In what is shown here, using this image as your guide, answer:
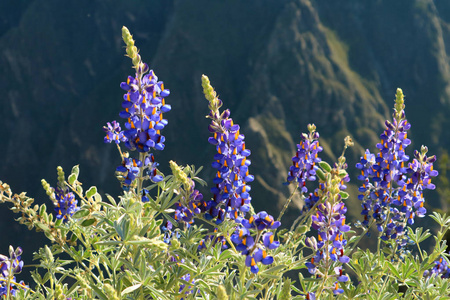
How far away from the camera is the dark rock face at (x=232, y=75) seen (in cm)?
5712

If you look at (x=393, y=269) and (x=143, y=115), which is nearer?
(x=143, y=115)

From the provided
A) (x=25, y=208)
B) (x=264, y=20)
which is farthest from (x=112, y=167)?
(x=25, y=208)

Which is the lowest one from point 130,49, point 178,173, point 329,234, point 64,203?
point 64,203

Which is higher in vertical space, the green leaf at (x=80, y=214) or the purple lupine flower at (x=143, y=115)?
the purple lupine flower at (x=143, y=115)

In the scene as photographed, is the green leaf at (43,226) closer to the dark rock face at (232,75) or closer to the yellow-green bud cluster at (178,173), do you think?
the yellow-green bud cluster at (178,173)

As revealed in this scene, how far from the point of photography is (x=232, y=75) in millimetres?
62438

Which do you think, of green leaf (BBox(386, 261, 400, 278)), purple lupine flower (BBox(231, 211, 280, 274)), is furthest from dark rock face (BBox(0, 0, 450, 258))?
purple lupine flower (BBox(231, 211, 280, 274))

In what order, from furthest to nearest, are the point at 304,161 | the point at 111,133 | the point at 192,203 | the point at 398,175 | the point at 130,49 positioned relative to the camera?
1. the point at 111,133
2. the point at 304,161
3. the point at 398,175
4. the point at 192,203
5. the point at 130,49

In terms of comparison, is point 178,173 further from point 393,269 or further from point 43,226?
point 393,269

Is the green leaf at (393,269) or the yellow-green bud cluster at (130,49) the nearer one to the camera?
the yellow-green bud cluster at (130,49)

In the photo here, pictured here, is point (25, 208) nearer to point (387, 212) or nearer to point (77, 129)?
point (387, 212)

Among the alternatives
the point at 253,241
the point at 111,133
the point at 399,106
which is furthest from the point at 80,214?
the point at 399,106

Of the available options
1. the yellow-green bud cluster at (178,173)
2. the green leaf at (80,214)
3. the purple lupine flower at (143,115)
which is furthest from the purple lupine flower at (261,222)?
the green leaf at (80,214)

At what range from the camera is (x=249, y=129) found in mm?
56906
